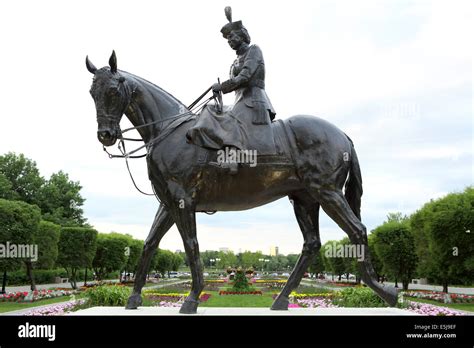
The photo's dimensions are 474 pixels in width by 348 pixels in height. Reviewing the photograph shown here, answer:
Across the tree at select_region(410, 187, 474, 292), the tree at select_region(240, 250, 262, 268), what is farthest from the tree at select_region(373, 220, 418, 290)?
the tree at select_region(240, 250, 262, 268)

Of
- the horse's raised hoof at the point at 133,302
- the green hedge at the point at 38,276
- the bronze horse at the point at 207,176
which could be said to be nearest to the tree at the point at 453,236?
the bronze horse at the point at 207,176

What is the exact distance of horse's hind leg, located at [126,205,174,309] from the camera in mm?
7848

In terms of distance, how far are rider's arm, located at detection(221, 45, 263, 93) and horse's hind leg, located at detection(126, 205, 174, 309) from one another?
2.21 meters

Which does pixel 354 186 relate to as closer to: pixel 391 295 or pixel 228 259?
pixel 391 295

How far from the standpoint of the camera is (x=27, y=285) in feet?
175

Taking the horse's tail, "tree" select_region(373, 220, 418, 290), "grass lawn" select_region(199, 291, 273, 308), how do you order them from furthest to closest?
"tree" select_region(373, 220, 418, 290) → "grass lawn" select_region(199, 291, 273, 308) → the horse's tail

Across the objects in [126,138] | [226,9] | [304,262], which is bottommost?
[304,262]

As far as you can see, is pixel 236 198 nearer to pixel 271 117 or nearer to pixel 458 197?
pixel 271 117

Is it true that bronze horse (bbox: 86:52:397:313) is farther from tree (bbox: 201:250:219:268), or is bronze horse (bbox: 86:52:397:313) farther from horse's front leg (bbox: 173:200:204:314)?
tree (bbox: 201:250:219:268)

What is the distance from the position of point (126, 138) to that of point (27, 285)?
51528mm

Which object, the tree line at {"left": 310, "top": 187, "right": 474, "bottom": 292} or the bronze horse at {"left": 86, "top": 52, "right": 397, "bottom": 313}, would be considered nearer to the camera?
the bronze horse at {"left": 86, "top": 52, "right": 397, "bottom": 313}

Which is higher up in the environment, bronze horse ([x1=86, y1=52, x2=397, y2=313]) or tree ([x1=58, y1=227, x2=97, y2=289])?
bronze horse ([x1=86, y1=52, x2=397, y2=313])

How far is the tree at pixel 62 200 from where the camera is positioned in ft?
216
